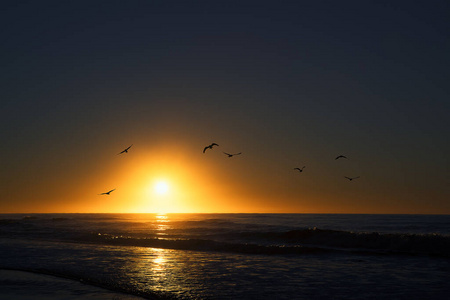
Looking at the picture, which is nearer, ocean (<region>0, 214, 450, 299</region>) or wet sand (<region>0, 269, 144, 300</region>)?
wet sand (<region>0, 269, 144, 300</region>)

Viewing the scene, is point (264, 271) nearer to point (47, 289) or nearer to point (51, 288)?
point (51, 288)

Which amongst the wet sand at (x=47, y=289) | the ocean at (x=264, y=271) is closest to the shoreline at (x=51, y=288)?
the wet sand at (x=47, y=289)

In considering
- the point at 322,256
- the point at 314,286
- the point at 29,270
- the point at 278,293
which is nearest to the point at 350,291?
the point at 314,286

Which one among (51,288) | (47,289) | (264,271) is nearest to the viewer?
(47,289)

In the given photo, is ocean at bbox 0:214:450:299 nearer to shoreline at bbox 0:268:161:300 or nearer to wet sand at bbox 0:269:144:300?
shoreline at bbox 0:268:161:300

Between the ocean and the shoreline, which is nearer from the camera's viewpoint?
the shoreline

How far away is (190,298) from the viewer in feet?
45.3

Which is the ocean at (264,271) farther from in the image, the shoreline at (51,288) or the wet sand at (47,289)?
the wet sand at (47,289)

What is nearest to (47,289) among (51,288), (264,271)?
(51,288)

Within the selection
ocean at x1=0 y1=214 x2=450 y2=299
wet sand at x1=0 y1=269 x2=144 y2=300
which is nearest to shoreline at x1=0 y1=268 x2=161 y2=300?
wet sand at x1=0 y1=269 x2=144 y2=300

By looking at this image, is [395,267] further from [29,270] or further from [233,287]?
[29,270]

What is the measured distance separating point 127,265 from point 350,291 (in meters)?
12.2

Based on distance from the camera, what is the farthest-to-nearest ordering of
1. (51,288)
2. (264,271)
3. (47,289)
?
(264,271) → (51,288) → (47,289)

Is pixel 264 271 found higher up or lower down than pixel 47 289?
higher up
